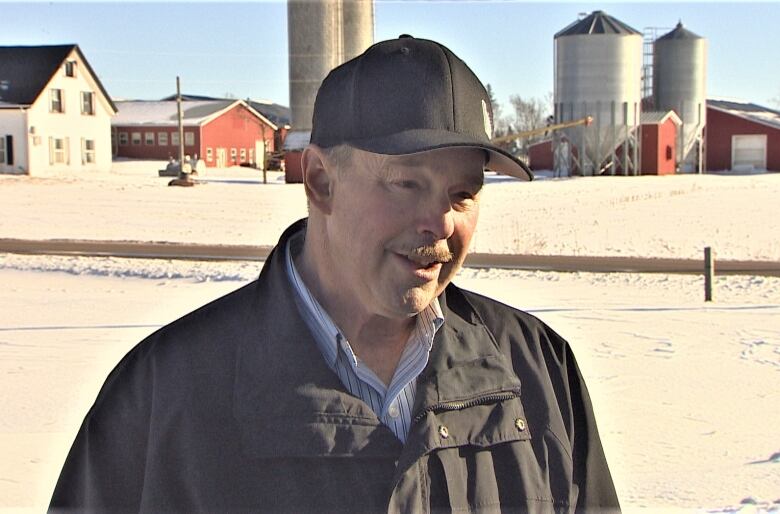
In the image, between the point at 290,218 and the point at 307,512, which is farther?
the point at 290,218

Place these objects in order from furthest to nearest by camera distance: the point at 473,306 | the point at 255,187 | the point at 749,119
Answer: the point at 749,119 < the point at 255,187 < the point at 473,306

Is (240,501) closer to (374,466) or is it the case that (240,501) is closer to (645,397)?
(374,466)

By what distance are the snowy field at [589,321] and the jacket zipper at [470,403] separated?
4188 millimetres

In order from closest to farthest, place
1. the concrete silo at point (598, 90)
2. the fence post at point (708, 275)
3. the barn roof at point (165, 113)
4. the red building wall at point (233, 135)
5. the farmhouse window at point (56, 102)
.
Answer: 1. the fence post at point (708, 275)
2. the farmhouse window at point (56, 102)
3. the concrete silo at point (598, 90)
4. the barn roof at point (165, 113)
5. the red building wall at point (233, 135)

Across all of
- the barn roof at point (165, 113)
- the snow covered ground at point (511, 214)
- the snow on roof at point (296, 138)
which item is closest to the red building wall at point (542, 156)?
the snow covered ground at point (511, 214)

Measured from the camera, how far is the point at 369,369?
2.09m

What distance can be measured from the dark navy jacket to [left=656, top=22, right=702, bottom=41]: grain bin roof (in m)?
63.9

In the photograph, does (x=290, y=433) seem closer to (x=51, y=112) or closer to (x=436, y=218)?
(x=436, y=218)

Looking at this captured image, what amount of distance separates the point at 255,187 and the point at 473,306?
133ft

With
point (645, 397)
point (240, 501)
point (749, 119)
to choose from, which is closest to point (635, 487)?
point (645, 397)

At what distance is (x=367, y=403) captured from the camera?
2051 mm

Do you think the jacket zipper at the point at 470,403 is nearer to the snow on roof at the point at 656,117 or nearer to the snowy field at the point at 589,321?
the snowy field at the point at 589,321

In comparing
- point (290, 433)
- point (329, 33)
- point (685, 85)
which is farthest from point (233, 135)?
point (290, 433)

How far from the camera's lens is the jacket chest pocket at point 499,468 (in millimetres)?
1972
